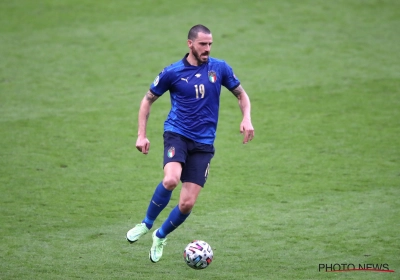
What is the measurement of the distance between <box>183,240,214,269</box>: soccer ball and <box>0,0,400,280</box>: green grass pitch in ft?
0.70

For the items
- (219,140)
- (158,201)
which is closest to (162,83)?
(158,201)

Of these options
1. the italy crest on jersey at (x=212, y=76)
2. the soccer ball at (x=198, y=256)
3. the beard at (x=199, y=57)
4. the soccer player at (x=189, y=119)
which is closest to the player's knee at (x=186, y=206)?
the soccer player at (x=189, y=119)

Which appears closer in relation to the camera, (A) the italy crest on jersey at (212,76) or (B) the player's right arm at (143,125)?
(B) the player's right arm at (143,125)

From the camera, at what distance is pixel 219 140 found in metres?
12.1

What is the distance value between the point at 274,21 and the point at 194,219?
8.91m

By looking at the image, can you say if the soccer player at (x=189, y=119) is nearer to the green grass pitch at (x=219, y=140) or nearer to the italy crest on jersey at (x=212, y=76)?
the italy crest on jersey at (x=212, y=76)

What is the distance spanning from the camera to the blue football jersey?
7.52 metres

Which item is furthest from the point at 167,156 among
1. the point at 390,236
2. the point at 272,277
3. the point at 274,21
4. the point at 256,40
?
A: the point at 274,21

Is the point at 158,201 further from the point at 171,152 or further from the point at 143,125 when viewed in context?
the point at 143,125

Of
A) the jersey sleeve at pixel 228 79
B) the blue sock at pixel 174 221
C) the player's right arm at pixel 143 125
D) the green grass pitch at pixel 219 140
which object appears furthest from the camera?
the green grass pitch at pixel 219 140

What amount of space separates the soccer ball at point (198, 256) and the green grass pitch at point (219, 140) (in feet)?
0.70

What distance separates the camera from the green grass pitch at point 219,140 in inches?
320

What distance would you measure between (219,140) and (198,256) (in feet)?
16.2

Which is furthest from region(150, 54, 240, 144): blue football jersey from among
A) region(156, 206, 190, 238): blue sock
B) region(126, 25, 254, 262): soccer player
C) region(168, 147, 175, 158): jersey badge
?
region(156, 206, 190, 238): blue sock
